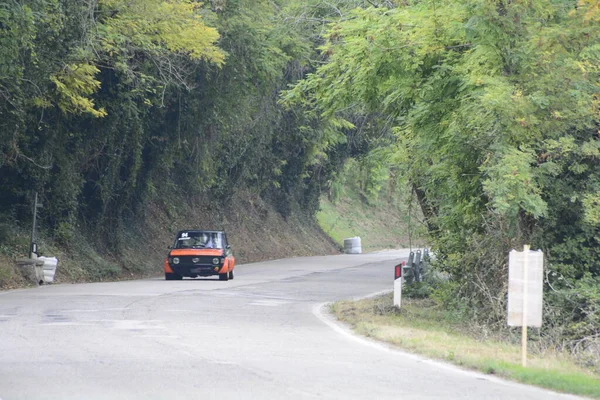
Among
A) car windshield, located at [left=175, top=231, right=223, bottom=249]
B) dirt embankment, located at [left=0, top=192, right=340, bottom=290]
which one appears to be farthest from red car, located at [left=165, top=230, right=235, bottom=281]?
dirt embankment, located at [left=0, top=192, right=340, bottom=290]

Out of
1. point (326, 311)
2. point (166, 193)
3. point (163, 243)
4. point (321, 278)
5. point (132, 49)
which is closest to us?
point (326, 311)

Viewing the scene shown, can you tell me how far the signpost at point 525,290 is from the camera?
12.1m

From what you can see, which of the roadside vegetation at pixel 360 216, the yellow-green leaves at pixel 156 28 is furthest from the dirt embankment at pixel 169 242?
the yellow-green leaves at pixel 156 28

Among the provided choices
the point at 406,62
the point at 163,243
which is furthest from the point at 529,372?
the point at 163,243

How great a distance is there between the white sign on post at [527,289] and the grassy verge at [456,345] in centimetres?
61

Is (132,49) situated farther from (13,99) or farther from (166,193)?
(166,193)

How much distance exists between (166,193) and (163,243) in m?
3.42

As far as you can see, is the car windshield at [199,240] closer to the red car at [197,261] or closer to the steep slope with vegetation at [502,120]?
the red car at [197,261]

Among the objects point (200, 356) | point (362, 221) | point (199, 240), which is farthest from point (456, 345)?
point (362, 221)

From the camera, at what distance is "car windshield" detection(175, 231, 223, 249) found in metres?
31.7

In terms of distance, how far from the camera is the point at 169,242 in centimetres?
4100

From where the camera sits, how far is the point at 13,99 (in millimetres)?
24094

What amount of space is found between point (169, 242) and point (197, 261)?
10.2 meters

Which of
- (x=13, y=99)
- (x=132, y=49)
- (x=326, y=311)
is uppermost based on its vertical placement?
(x=132, y=49)
